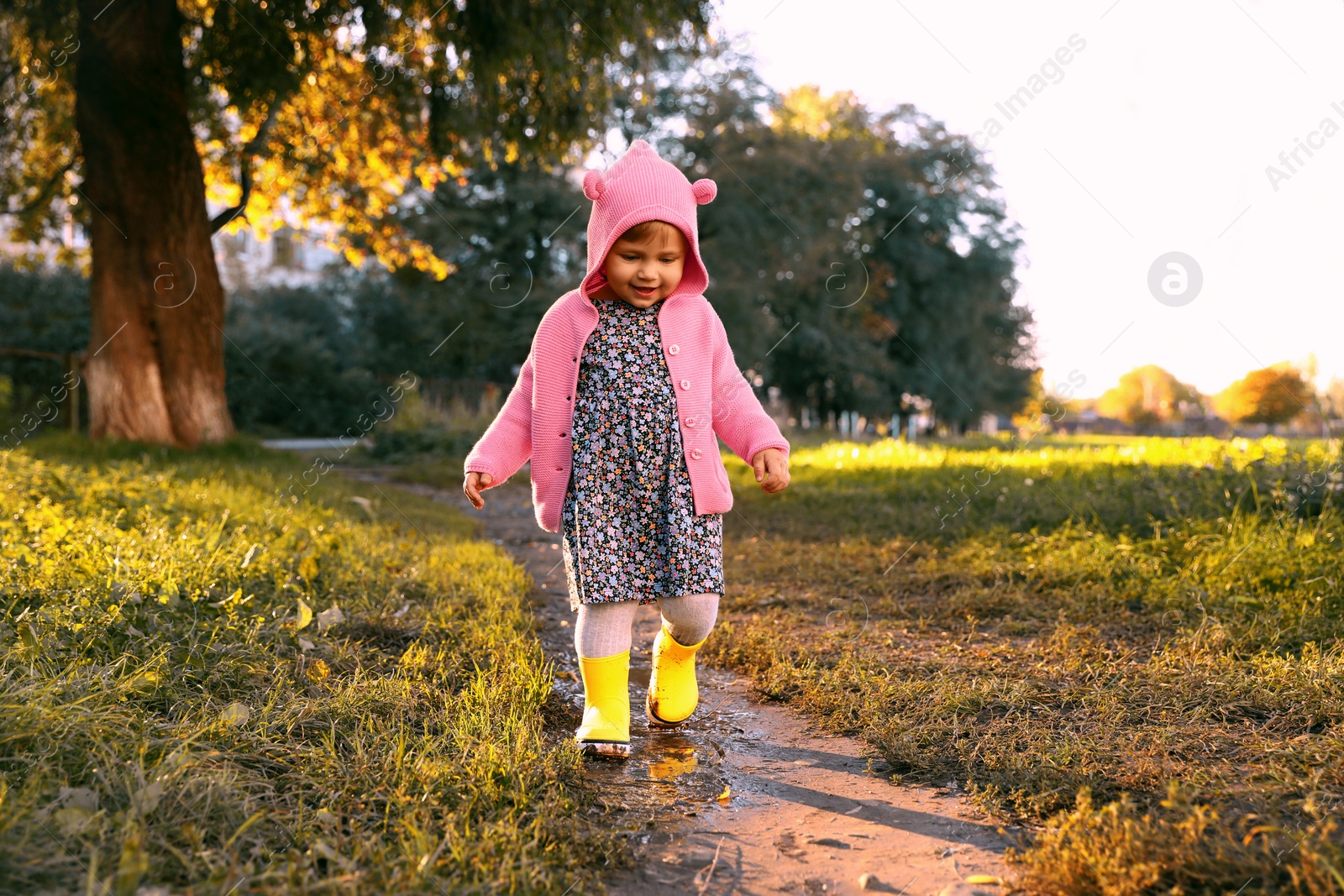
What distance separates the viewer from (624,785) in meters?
2.54

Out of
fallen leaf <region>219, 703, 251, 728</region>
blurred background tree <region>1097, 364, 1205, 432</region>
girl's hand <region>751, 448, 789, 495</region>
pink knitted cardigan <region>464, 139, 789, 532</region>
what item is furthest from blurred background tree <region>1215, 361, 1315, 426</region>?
fallen leaf <region>219, 703, 251, 728</region>

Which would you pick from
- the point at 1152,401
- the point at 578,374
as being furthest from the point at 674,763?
the point at 1152,401

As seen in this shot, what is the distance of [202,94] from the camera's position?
11562 mm

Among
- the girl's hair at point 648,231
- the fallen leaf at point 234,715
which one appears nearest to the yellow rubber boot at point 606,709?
the fallen leaf at point 234,715

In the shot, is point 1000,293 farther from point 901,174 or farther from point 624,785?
point 624,785

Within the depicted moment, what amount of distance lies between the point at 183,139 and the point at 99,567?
7823mm

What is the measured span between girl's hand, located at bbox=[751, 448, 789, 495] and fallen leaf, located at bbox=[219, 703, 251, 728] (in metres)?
1.57

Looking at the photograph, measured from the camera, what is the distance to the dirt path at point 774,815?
200 centimetres

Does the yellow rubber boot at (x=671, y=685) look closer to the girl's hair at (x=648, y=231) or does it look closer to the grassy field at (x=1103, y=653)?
the grassy field at (x=1103, y=653)

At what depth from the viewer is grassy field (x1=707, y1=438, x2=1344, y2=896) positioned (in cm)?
191

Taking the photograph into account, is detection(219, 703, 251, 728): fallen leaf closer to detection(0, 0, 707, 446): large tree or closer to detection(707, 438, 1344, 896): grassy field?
detection(707, 438, 1344, 896): grassy field

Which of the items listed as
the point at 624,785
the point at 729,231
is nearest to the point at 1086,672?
the point at 624,785

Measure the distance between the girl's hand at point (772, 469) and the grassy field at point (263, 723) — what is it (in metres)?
0.96

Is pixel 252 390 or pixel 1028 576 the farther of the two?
pixel 252 390
